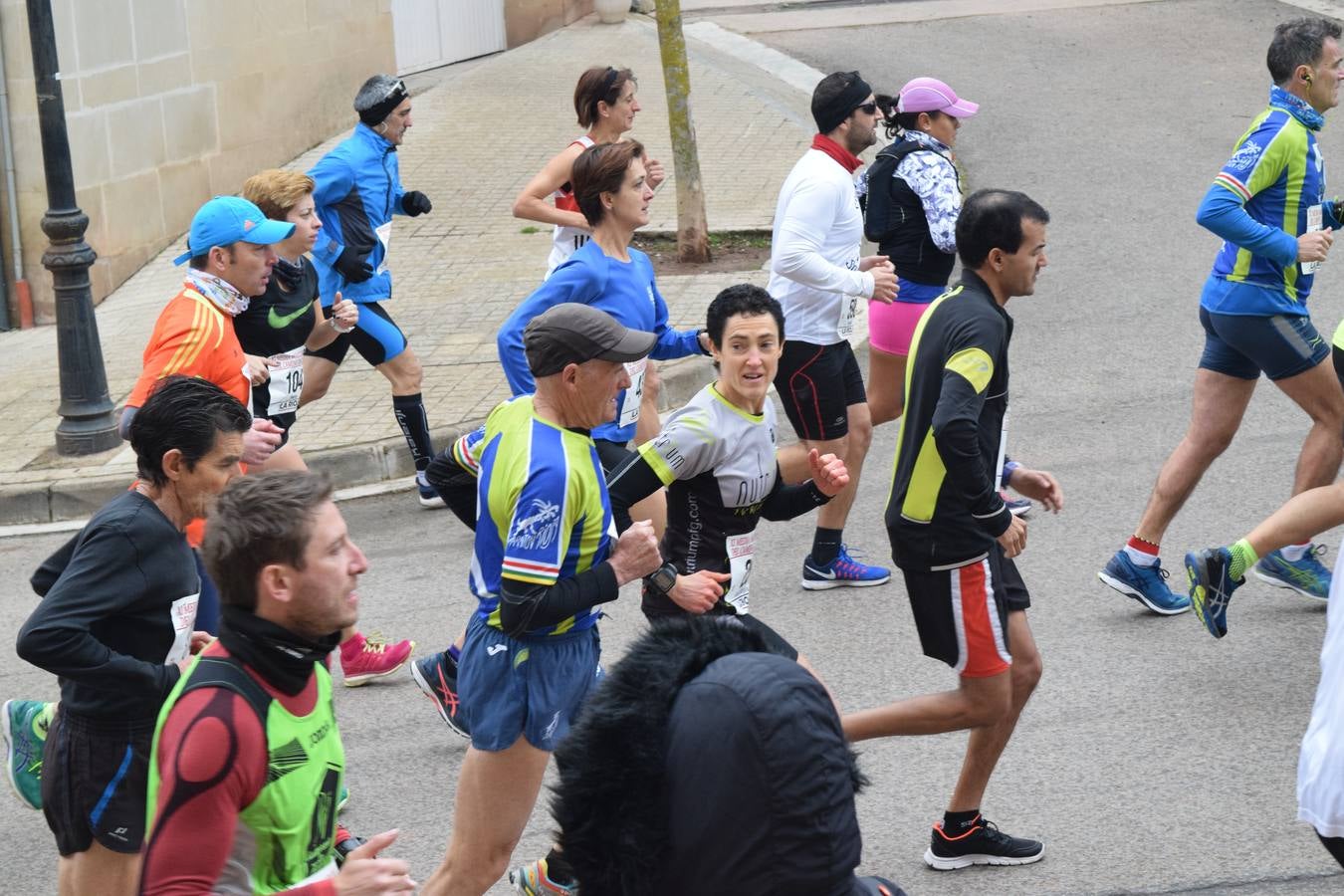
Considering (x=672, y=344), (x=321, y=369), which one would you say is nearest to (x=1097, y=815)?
(x=672, y=344)

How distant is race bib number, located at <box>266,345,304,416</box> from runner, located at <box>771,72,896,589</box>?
2007 millimetres

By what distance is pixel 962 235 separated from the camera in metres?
4.95

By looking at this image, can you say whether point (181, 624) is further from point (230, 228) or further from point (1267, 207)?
point (1267, 207)

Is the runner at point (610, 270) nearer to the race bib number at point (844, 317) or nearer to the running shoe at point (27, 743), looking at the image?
the race bib number at point (844, 317)

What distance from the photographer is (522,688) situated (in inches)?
163

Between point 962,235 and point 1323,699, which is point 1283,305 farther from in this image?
point 1323,699

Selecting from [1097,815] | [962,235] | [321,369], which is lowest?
[1097,815]

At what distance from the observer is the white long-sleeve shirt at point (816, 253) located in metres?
6.79

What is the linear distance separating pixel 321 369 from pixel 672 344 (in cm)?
274

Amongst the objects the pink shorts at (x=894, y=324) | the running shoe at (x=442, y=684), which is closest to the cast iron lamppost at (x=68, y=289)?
the running shoe at (x=442, y=684)

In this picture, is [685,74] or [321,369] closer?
[321,369]

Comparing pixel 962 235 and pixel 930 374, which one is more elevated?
pixel 962 235

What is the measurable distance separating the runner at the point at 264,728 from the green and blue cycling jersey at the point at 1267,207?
448 cm

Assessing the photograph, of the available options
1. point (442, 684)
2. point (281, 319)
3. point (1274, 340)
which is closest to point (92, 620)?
point (442, 684)
